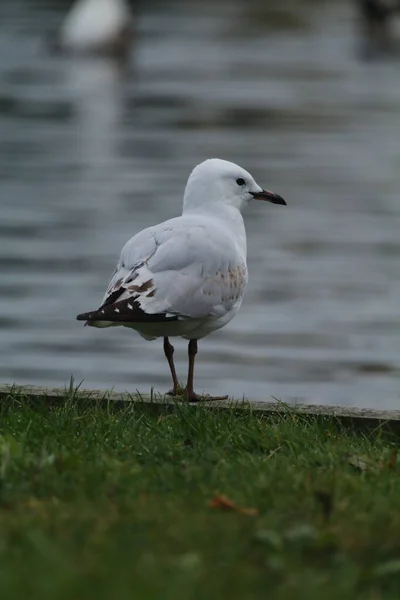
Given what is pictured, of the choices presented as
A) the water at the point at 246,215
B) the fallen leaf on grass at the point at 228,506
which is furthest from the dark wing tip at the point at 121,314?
the water at the point at 246,215

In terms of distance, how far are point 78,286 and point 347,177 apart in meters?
6.26

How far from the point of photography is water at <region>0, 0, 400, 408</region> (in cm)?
993

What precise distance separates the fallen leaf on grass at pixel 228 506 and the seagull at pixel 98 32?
2583 cm

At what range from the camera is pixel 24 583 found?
3.68 m

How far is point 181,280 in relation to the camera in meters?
6.71

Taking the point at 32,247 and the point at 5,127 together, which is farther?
the point at 5,127

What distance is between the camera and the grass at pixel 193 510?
3842 millimetres

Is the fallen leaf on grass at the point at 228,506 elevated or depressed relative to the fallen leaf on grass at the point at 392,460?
depressed

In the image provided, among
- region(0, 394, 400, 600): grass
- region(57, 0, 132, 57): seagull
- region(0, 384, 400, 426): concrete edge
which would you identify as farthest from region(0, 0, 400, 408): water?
region(0, 394, 400, 600): grass

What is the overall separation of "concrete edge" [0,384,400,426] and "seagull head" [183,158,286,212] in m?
1.06

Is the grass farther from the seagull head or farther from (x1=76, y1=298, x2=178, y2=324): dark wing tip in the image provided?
the seagull head

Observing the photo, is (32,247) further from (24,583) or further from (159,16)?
(159,16)

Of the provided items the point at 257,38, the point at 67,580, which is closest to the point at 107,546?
the point at 67,580

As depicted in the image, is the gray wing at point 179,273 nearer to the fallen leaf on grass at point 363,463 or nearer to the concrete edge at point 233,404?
the concrete edge at point 233,404
